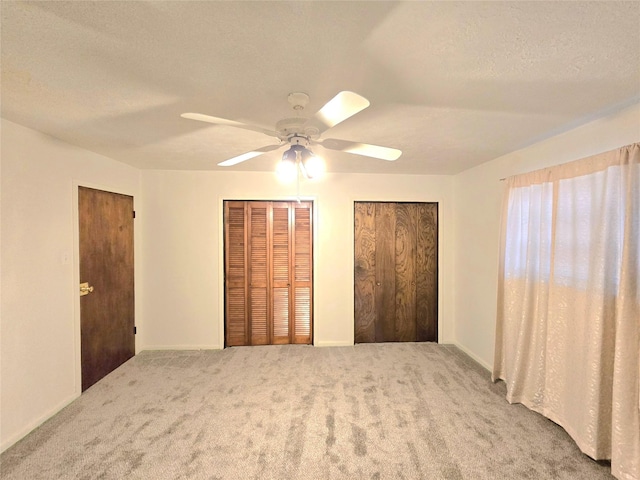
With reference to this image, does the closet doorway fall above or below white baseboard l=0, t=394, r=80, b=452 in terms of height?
above

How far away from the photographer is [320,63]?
3.98ft

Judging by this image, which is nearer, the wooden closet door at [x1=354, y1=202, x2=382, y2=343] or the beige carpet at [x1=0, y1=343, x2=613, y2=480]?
the beige carpet at [x1=0, y1=343, x2=613, y2=480]

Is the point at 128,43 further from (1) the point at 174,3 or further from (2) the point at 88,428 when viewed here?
(2) the point at 88,428

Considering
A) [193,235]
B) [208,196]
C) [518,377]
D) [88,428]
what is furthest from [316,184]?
[88,428]

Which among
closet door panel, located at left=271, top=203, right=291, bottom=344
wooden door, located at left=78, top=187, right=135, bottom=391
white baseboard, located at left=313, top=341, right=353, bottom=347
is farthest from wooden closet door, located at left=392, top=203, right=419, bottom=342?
wooden door, located at left=78, top=187, right=135, bottom=391

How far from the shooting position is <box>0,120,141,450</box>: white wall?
1.92 metres

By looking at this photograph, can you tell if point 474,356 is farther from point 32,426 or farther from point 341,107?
point 32,426

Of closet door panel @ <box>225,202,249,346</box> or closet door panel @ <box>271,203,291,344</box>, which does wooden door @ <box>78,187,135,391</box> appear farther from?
closet door panel @ <box>271,203,291,344</box>

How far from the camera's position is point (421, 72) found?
4.22 ft

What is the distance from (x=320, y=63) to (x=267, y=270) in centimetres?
276

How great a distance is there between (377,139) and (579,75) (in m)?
1.18

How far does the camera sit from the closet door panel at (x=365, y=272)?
12.1 feet

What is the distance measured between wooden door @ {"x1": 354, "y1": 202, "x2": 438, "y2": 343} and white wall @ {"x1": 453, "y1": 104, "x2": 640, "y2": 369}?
0.36 meters

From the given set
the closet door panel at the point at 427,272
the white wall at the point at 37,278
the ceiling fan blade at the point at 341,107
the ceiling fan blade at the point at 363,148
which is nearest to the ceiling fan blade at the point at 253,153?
the ceiling fan blade at the point at 363,148
